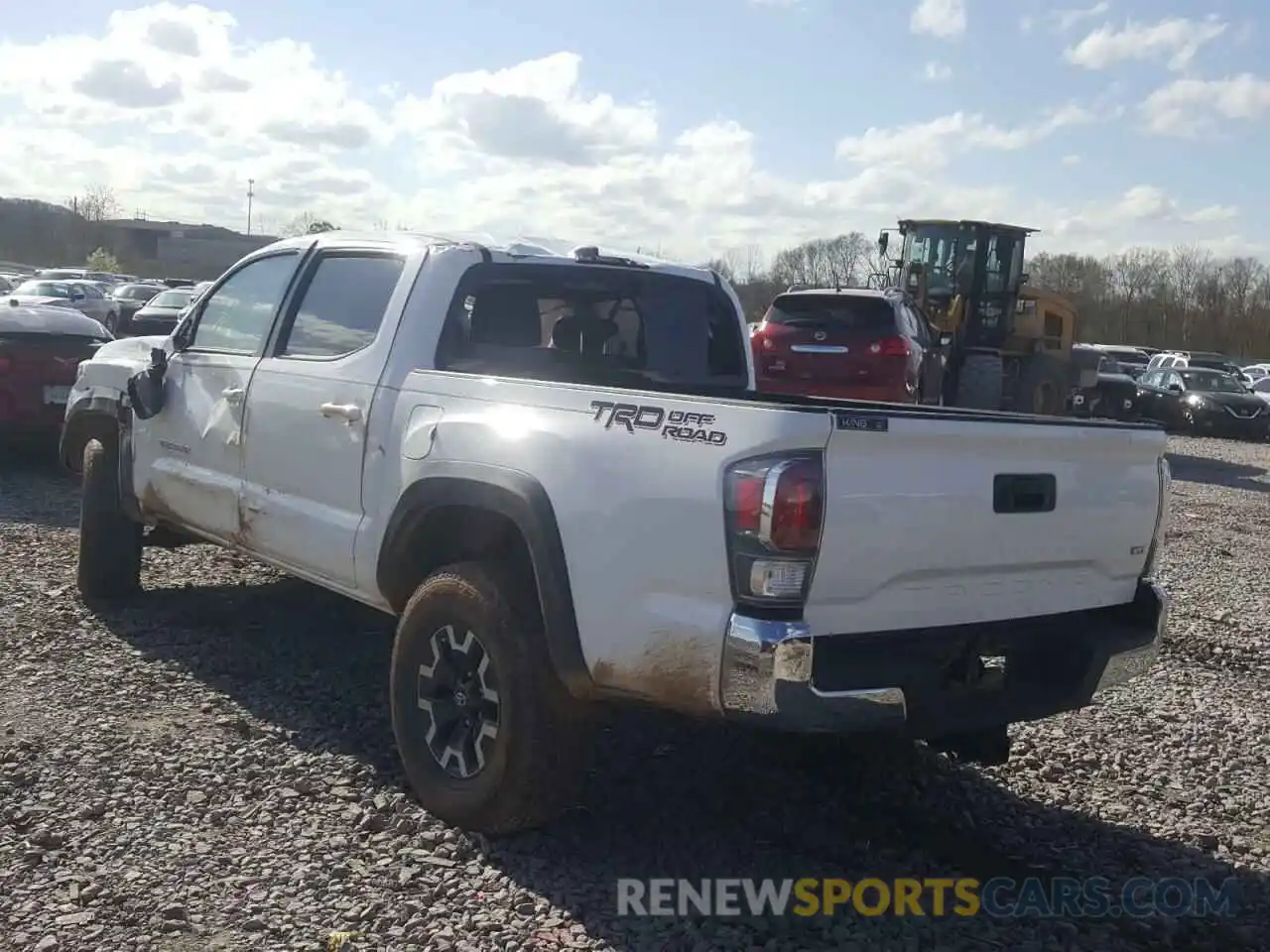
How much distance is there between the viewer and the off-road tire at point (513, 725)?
3797 millimetres

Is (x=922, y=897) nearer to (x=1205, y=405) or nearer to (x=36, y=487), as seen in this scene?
(x=36, y=487)

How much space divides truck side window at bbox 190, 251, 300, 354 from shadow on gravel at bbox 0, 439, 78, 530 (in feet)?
11.2

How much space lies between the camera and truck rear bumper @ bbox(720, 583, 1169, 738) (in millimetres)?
3291

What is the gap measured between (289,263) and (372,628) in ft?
6.29

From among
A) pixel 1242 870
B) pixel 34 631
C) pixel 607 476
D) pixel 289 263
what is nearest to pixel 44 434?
pixel 34 631

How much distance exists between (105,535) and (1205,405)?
24.4 meters

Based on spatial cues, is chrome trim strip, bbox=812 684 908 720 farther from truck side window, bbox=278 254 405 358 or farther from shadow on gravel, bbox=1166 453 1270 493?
shadow on gravel, bbox=1166 453 1270 493

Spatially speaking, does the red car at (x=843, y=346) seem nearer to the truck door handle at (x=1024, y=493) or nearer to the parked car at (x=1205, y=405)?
the truck door handle at (x=1024, y=493)

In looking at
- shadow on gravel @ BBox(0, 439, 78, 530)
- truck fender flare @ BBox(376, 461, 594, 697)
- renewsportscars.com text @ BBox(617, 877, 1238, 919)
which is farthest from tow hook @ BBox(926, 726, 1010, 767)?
shadow on gravel @ BBox(0, 439, 78, 530)

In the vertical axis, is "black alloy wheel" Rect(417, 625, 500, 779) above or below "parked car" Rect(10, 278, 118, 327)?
below

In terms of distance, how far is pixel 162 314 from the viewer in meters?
21.9

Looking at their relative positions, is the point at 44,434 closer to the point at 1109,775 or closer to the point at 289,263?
the point at 289,263

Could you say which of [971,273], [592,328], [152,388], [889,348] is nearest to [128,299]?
[971,273]

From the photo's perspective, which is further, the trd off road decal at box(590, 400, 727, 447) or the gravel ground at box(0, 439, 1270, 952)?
the gravel ground at box(0, 439, 1270, 952)
